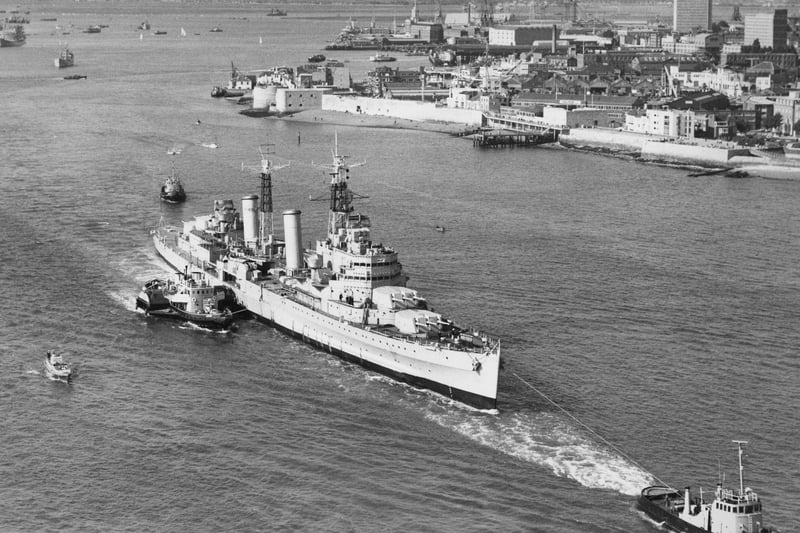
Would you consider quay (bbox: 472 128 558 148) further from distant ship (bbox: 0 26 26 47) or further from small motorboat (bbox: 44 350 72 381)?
distant ship (bbox: 0 26 26 47)

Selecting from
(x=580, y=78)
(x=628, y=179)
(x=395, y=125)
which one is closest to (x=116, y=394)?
(x=628, y=179)

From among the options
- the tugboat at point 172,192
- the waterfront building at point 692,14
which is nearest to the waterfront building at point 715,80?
the tugboat at point 172,192

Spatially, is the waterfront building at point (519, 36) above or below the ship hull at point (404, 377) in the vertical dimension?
above

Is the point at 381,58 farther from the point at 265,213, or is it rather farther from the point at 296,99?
the point at 265,213

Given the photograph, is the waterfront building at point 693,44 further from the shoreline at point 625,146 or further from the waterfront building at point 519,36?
the shoreline at point 625,146

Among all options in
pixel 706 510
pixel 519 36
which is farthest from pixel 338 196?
pixel 519 36

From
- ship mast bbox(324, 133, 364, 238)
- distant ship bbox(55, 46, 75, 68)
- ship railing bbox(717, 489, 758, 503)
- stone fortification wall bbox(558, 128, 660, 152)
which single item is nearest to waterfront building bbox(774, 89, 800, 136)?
stone fortification wall bbox(558, 128, 660, 152)

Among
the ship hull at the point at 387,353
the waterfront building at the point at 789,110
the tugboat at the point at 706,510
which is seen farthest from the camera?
the waterfront building at the point at 789,110
